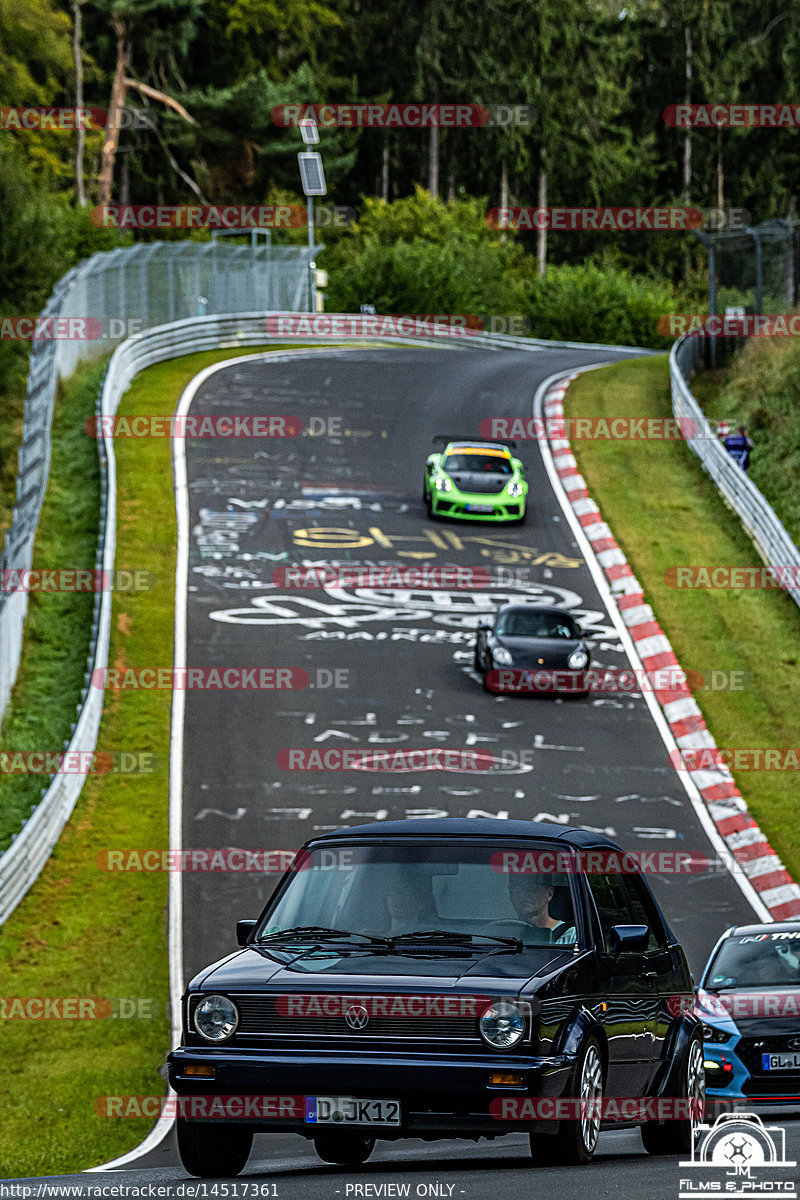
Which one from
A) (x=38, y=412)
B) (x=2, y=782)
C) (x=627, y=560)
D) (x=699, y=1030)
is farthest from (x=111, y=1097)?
(x=38, y=412)

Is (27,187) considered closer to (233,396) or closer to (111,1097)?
(233,396)

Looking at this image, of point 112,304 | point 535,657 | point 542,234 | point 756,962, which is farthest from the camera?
point 542,234

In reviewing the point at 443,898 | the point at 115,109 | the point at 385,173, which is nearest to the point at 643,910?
the point at 443,898

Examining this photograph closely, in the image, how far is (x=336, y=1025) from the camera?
7.28 meters

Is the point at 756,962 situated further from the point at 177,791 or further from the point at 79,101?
the point at 79,101

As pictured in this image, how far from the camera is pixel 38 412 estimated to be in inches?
1368

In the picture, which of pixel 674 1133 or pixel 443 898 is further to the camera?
pixel 674 1133

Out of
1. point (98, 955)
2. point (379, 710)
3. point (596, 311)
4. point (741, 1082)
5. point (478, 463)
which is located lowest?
point (98, 955)

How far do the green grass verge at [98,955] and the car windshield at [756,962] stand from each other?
440 cm

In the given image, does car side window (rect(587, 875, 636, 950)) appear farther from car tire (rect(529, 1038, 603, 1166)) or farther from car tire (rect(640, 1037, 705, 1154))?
car tire (rect(640, 1037, 705, 1154))

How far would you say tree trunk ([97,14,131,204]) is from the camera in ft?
255

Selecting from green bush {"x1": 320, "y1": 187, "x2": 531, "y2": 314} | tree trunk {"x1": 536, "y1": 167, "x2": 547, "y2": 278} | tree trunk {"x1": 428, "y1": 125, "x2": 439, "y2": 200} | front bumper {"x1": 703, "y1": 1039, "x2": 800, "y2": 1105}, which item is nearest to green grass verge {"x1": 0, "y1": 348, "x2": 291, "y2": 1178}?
front bumper {"x1": 703, "y1": 1039, "x2": 800, "y2": 1105}

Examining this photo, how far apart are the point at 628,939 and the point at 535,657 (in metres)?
15.8

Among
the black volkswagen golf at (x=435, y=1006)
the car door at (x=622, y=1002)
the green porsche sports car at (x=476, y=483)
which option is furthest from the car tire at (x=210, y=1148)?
the green porsche sports car at (x=476, y=483)
